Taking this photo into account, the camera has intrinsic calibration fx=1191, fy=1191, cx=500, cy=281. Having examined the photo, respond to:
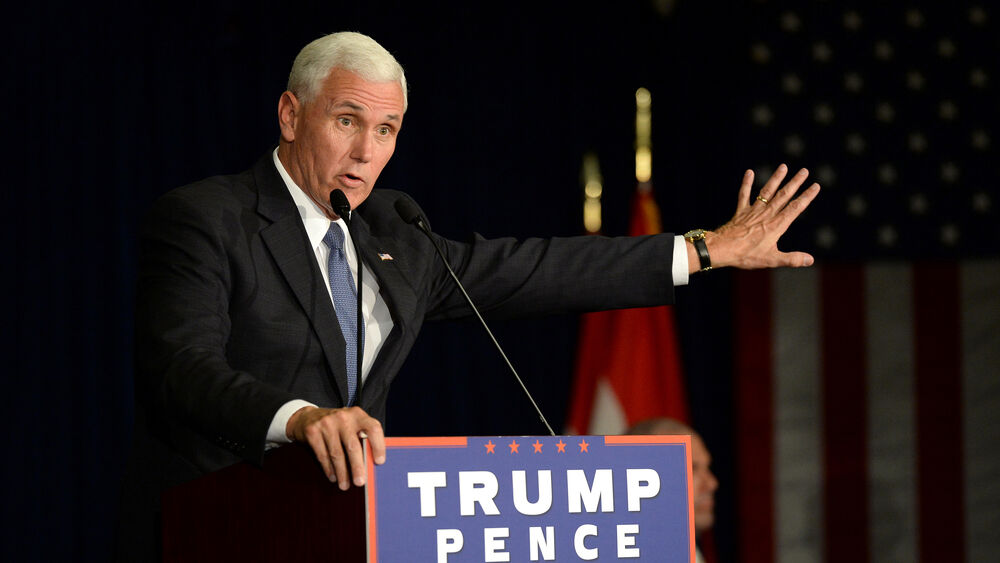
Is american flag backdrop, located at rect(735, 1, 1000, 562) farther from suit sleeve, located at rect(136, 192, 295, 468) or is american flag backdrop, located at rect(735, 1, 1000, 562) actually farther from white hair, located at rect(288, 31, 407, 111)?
suit sleeve, located at rect(136, 192, 295, 468)

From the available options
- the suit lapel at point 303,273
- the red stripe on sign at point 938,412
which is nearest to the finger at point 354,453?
the suit lapel at point 303,273

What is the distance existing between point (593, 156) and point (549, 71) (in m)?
0.43

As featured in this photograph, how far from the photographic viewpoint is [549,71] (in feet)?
17.4

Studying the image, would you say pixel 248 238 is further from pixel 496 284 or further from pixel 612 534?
pixel 612 534

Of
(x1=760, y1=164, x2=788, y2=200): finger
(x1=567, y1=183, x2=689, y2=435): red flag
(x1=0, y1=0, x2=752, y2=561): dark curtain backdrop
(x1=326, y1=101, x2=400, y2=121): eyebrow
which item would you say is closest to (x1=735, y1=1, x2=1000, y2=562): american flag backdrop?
(x1=0, y1=0, x2=752, y2=561): dark curtain backdrop

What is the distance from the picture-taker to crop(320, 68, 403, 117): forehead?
220cm

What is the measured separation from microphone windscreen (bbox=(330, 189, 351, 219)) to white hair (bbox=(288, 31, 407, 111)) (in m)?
0.28

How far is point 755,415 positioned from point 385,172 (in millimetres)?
1968

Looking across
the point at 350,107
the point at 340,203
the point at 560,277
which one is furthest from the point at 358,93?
the point at 560,277

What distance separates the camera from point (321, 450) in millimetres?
Result: 1443

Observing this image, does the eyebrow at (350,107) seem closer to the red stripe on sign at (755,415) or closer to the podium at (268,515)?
the podium at (268,515)

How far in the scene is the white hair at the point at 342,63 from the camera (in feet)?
7.24

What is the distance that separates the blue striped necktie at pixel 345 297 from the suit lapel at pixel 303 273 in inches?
1.3

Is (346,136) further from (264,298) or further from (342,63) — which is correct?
(264,298)
